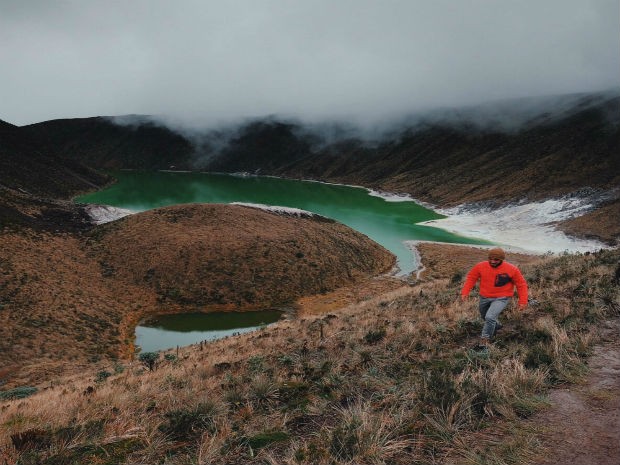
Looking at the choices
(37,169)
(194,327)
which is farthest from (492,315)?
(37,169)

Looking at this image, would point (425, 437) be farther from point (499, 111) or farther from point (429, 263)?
point (499, 111)

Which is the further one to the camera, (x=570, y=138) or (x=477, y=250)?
(x=570, y=138)

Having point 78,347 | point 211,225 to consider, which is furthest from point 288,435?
point 211,225

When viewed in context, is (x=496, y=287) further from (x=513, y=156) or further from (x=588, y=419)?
(x=513, y=156)

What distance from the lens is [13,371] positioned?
76.2ft

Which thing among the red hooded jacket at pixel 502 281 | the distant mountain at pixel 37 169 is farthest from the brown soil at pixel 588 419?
the distant mountain at pixel 37 169

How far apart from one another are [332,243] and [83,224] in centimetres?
3333

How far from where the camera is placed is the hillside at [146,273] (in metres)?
28.2

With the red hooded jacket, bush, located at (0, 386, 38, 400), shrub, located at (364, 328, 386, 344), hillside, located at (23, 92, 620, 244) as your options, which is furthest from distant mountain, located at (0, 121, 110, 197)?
the red hooded jacket

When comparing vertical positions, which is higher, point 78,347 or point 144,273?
point 144,273

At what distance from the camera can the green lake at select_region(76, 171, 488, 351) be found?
33500mm

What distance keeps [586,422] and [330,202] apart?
125 m

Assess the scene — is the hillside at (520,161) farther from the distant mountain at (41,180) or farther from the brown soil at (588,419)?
the distant mountain at (41,180)

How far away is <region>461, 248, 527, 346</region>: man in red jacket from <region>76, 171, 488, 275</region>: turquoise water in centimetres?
4213
